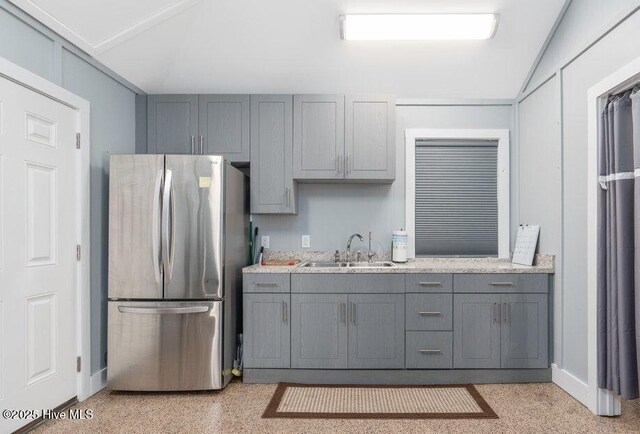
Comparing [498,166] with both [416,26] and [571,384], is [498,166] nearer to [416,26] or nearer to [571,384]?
[416,26]

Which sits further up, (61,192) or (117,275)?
(61,192)

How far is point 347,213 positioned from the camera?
372cm

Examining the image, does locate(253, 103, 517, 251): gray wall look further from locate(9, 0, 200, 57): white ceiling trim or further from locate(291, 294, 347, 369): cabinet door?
locate(9, 0, 200, 57): white ceiling trim

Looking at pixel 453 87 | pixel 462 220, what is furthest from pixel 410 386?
pixel 453 87

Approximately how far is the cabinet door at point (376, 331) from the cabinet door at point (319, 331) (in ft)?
0.23

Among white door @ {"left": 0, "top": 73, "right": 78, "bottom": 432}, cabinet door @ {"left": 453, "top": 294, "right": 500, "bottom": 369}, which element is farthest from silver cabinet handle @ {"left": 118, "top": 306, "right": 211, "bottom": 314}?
cabinet door @ {"left": 453, "top": 294, "right": 500, "bottom": 369}

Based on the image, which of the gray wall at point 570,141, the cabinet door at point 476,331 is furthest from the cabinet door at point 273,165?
the gray wall at point 570,141

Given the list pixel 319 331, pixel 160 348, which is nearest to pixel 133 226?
pixel 160 348

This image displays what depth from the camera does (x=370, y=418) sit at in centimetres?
252

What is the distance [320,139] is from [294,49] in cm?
74

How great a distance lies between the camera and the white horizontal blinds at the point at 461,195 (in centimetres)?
371

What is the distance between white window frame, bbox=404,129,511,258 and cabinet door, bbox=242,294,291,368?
4.36ft

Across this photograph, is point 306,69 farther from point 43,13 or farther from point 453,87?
point 43,13

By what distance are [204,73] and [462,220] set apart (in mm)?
2596
